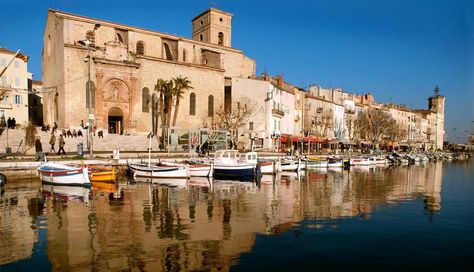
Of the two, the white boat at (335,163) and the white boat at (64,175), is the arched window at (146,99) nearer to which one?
the white boat at (335,163)

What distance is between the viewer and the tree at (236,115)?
177ft

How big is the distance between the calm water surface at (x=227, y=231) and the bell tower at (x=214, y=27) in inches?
1918

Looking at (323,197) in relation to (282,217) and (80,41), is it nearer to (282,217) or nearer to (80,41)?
(282,217)

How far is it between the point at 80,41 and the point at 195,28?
2676 centimetres

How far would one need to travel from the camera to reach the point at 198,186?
25.2m

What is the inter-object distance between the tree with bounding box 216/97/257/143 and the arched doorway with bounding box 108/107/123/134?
47.5 feet

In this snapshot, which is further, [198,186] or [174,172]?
[174,172]

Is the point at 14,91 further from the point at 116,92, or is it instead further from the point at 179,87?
the point at 179,87

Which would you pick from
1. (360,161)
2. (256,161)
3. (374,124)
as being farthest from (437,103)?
(256,161)

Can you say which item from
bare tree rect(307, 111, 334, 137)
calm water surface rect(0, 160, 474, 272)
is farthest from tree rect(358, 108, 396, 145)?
calm water surface rect(0, 160, 474, 272)

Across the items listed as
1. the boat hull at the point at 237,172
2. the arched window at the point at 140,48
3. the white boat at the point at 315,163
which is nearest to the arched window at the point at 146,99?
the arched window at the point at 140,48

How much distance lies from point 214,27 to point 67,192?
5051 cm

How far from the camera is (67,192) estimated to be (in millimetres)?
21312

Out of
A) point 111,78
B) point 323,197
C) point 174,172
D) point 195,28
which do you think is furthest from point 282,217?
point 195,28
